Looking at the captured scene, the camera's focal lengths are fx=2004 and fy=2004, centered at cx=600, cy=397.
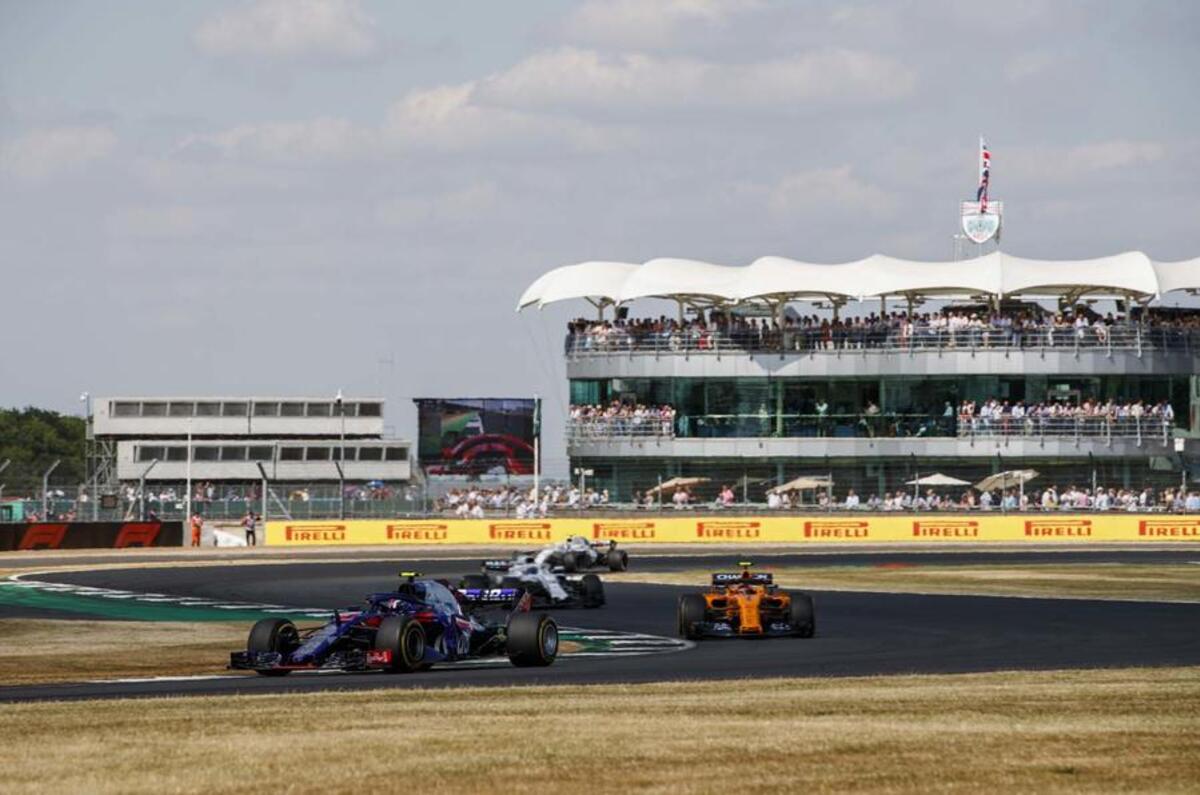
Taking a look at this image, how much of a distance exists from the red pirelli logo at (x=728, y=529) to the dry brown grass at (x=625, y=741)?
2136 inches

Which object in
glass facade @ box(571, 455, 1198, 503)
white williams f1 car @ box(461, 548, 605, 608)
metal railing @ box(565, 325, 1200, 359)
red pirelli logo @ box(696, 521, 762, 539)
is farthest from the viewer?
metal railing @ box(565, 325, 1200, 359)

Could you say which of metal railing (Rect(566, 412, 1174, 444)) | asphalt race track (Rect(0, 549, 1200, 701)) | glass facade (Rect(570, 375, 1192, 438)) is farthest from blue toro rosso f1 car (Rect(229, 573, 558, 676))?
glass facade (Rect(570, 375, 1192, 438))

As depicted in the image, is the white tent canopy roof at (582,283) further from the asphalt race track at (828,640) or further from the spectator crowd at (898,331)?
the asphalt race track at (828,640)

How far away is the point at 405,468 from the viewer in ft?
408

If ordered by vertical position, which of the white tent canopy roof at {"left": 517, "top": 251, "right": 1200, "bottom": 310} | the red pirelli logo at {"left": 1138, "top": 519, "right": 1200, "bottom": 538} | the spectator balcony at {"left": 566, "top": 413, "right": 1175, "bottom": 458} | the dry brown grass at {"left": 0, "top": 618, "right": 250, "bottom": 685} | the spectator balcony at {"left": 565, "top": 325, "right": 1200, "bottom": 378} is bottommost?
the dry brown grass at {"left": 0, "top": 618, "right": 250, "bottom": 685}

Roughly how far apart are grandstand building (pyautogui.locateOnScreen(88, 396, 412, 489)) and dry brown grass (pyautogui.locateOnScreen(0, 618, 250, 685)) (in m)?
85.5

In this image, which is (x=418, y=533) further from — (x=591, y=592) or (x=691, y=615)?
(x=691, y=615)

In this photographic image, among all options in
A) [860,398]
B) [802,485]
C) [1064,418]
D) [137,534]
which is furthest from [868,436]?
[137,534]

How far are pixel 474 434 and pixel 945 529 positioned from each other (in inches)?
1560

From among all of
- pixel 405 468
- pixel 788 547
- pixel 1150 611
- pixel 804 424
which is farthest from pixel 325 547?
pixel 405 468

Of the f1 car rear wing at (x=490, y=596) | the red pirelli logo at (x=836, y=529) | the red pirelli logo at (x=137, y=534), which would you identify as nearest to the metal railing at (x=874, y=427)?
the red pirelli logo at (x=836, y=529)

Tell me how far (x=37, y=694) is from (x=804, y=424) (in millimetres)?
67257

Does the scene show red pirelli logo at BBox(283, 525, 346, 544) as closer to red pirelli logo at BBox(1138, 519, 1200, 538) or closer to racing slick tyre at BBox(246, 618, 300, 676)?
red pirelli logo at BBox(1138, 519, 1200, 538)

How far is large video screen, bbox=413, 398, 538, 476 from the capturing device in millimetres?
107875
